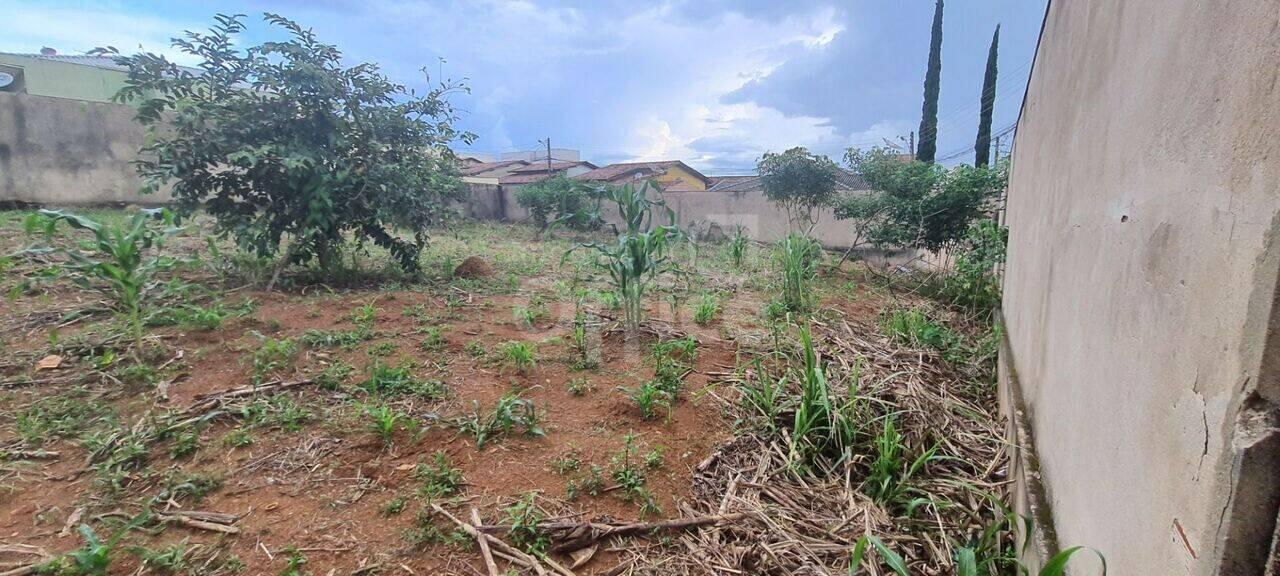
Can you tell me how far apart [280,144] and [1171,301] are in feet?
18.0

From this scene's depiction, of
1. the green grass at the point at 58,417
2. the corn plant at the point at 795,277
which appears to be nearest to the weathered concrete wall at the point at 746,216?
the corn plant at the point at 795,277

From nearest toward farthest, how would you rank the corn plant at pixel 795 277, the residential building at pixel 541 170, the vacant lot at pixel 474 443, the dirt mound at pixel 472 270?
the vacant lot at pixel 474 443
the corn plant at pixel 795 277
the dirt mound at pixel 472 270
the residential building at pixel 541 170

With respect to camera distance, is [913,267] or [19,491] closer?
[19,491]

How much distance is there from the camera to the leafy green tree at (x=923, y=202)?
21.9 feet

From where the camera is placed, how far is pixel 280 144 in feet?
14.9

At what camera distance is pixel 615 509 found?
1.95 meters

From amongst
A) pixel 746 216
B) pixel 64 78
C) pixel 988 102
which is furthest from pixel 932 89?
pixel 64 78

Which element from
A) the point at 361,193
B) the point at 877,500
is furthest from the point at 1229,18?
the point at 361,193

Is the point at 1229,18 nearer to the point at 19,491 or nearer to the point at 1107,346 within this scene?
the point at 1107,346

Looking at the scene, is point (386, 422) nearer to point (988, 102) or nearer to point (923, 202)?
point (923, 202)

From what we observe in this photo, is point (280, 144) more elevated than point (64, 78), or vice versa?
point (64, 78)

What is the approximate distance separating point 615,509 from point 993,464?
4.73 feet

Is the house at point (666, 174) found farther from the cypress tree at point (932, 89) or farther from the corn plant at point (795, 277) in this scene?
the corn plant at point (795, 277)

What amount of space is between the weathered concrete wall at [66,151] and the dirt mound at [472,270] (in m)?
6.37
